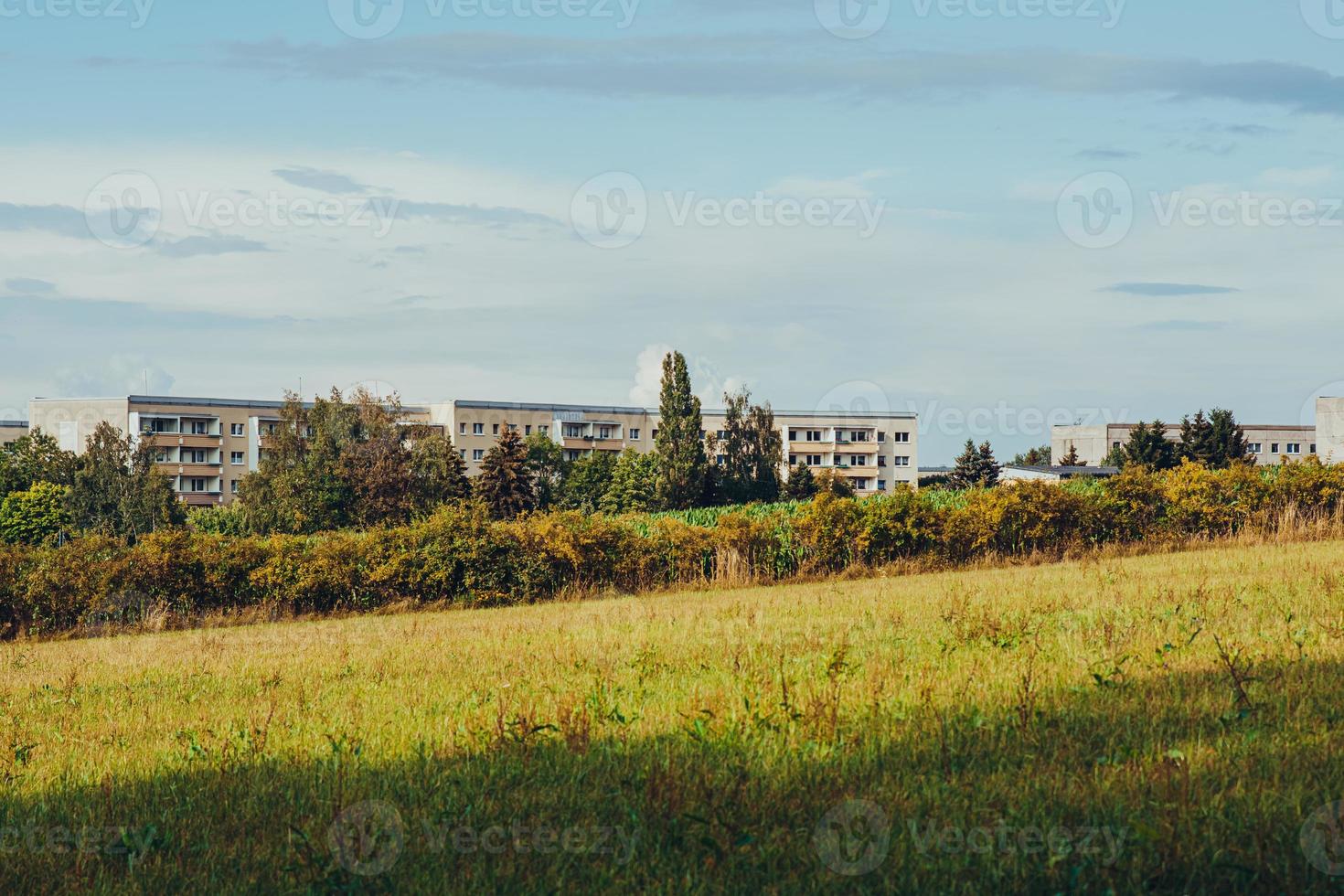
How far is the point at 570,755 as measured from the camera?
26.2ft

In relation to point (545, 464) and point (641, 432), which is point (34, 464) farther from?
point (641, 432)

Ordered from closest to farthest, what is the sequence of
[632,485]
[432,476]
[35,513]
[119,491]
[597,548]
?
1. [597,548]
2. [432,476]
3. [119,491]
4. [35,513]
5. [632,485]

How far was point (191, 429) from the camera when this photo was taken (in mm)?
122812

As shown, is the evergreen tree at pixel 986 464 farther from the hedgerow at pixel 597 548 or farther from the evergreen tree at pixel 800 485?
the hedgerow at pixel 597 548

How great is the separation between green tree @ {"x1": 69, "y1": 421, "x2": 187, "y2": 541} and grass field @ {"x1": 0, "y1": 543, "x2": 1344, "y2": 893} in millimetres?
81291

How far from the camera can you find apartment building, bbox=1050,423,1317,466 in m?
147

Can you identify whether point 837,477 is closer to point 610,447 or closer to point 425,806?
point 610,447

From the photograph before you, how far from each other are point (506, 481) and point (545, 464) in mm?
31826

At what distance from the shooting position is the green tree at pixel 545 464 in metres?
113

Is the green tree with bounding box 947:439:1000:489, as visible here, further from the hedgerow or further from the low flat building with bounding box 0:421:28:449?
the low flat building with bounding box 0:421:28:449

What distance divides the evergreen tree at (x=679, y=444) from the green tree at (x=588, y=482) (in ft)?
42.0

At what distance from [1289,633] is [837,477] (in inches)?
4298

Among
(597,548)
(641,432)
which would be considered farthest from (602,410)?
(597,548)

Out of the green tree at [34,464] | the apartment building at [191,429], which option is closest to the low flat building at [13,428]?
the apartment building at [191,429]
